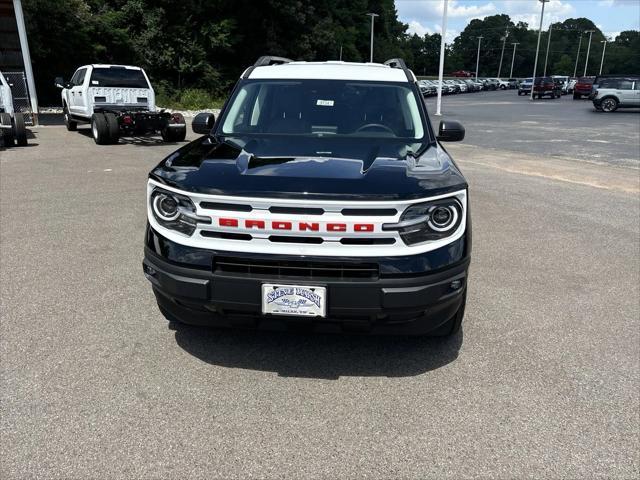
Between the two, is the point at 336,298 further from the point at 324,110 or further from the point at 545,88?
the point at 545,88

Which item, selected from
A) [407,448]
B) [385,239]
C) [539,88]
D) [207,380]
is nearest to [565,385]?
[407,448]

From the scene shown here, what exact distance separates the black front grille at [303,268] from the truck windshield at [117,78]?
13451 millimetres

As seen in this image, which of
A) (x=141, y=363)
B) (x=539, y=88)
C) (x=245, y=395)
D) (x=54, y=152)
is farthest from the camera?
(x=539, y=88)

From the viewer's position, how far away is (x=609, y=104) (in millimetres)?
29406

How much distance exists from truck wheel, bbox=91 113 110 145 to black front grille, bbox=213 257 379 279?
11896 mm

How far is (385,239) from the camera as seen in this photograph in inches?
110

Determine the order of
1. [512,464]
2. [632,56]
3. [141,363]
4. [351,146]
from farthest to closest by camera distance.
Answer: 1. [632,56]
2. [351,146]
3. [141,363]
4. [512,464]

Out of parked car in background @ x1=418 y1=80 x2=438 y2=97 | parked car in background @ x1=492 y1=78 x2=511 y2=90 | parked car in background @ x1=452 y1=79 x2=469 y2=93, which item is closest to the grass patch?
parked car in background @ x1=418 y1=80 x2=438 y2=97

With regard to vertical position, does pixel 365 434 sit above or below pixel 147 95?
below

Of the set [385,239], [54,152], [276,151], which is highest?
[276,151]

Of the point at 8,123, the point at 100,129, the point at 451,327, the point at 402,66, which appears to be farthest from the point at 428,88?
the point at 451,327

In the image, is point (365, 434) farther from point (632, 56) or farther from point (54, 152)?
point (632, 56)

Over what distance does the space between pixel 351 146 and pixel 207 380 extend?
1.79 metres

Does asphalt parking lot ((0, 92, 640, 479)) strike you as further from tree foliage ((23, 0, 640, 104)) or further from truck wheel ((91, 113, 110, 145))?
tree foliage ((23, 0, 640, 104))
